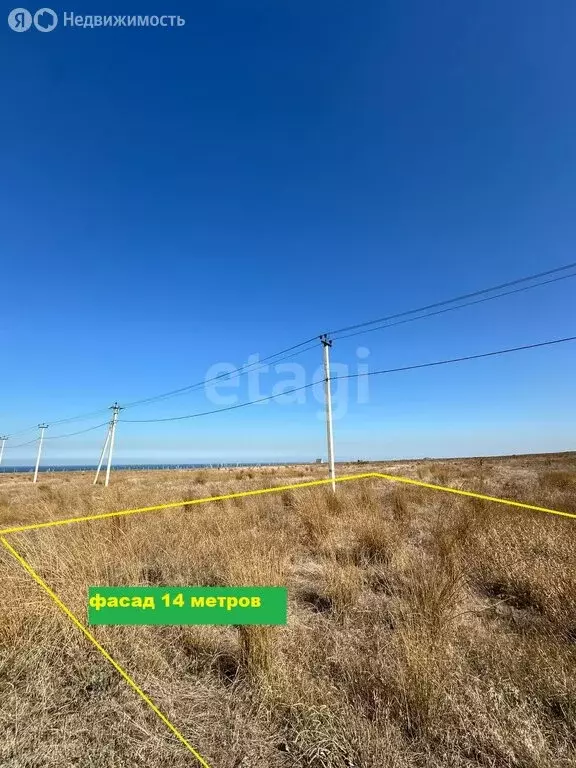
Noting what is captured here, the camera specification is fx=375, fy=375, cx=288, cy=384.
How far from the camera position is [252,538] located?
19.7ft

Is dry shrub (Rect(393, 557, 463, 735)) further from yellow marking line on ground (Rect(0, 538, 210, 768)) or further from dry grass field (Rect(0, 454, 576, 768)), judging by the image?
yellow marking line on ground (Rect(0, 538, 210, 768))

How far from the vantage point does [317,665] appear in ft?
9.84

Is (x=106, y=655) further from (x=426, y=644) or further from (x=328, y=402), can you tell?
(x=328, y=402)

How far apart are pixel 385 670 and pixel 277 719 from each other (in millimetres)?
873

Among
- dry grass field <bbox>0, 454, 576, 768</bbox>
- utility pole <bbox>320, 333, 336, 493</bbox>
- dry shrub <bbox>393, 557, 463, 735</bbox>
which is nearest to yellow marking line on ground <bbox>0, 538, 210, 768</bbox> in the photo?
dry grass field <bbox>0, 454, 576, 768</bbox>

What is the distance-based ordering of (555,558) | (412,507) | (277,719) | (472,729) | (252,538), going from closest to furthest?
(472,729) → (277,719) → (555,558) → (252,538) → (412,507)

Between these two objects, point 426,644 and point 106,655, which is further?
point 106,655

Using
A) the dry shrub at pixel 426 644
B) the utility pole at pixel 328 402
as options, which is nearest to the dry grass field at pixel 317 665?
the dry shrub at pixel 426 644

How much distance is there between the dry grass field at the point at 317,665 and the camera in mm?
2240

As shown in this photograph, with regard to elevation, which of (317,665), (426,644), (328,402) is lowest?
(317,665)

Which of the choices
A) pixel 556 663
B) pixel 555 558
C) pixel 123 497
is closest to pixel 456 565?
pixel 555 558

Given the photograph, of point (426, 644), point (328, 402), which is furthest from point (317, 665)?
point (328, 402)

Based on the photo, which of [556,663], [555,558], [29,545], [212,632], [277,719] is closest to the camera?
[277,719]

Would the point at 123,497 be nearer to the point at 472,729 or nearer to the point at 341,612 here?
the point at 341,612
